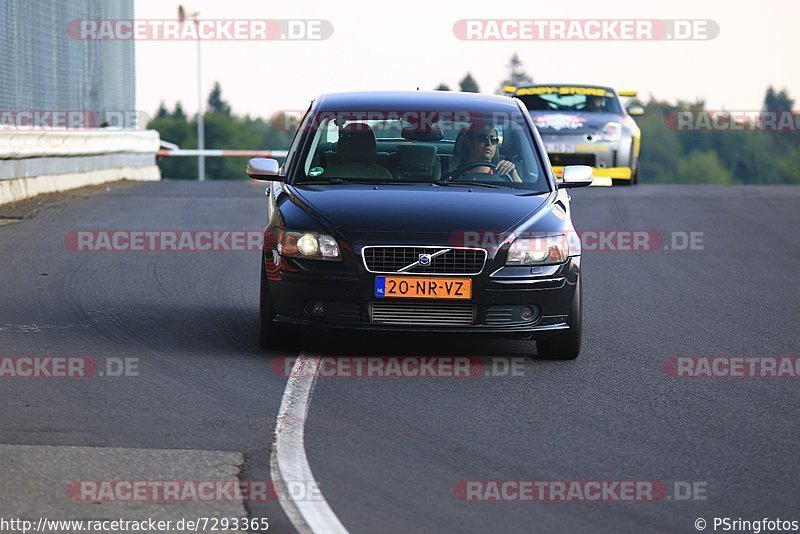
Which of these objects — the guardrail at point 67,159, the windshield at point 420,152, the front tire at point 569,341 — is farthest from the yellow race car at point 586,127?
the front tire at point 569,341

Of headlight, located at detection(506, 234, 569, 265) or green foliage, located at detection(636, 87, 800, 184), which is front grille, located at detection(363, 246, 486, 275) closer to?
headlight, located at detection(506, 234, 569, 265)

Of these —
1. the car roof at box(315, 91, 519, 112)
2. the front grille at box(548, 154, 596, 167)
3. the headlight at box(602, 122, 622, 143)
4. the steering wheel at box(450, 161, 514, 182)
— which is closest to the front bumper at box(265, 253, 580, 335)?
the steering wheel at box(450, 161, 514, 182)

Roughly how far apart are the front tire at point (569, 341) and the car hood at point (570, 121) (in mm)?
14406

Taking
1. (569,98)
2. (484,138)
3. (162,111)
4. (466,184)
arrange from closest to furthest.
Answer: (466,184) → (484,138) → (569,98) → (162,111)

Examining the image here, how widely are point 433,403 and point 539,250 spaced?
4.87ft

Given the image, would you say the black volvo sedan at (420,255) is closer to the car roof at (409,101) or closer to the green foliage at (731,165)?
the car roof at (409,101)

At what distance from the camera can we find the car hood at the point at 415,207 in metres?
8.47

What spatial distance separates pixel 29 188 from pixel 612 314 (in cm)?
1096

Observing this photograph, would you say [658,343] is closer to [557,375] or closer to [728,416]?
[557,375]

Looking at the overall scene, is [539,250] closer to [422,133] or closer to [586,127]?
[422,133]

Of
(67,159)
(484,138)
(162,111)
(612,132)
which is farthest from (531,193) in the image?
(162,111)

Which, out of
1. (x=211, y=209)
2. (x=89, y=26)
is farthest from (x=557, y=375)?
(x=89, y=26)

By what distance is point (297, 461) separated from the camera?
606 cm

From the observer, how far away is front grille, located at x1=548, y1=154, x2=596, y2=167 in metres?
23.0
